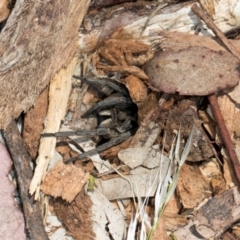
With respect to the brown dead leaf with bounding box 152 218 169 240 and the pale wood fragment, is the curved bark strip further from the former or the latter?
the brown dead leaf with bounding box 152 218 169 240

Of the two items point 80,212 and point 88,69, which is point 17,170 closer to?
point 80,212

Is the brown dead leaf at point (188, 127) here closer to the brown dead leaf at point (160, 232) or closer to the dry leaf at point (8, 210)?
the brown dead leaf at point (160, 232)

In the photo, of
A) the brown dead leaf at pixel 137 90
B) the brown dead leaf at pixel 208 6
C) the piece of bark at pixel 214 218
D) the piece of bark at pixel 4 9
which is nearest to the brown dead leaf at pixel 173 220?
the piece of bark at pixel 214 218

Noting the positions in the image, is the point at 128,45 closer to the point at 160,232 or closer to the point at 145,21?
the point at 145,21

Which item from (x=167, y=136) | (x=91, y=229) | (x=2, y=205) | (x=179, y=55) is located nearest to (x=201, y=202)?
(x=167, y=136)

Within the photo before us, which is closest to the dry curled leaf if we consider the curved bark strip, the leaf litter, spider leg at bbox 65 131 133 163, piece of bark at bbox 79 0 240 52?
the leaf litter

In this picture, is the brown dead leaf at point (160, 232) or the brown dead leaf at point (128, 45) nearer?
the brown dead leaf at point (160, 232)

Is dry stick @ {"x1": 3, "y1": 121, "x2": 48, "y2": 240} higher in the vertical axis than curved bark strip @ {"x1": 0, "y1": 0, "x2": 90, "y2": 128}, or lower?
lower
